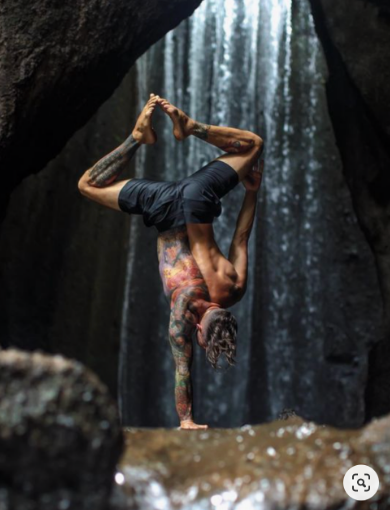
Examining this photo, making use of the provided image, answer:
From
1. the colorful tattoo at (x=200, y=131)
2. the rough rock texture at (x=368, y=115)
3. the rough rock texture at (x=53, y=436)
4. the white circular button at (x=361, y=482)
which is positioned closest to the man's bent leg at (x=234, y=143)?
the colorful tattoo at (x=200, y=131)

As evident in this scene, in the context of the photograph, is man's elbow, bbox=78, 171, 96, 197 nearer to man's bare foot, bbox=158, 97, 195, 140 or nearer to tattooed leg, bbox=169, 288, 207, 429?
man's bare foot, bbox=158, 97, 195, 140

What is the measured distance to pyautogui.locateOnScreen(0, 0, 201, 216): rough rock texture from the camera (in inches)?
192

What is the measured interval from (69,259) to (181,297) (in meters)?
4.02

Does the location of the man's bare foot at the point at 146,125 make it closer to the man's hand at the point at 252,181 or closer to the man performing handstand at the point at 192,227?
the man performing handstand at the point at 192,227

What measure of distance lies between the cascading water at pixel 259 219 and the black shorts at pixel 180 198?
455 centimetres

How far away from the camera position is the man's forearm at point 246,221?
4535mm

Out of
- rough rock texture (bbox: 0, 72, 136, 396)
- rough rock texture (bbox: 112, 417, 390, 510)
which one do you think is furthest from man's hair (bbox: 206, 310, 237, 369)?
rough rock texture (bbox: 0, 72, 136, 396)

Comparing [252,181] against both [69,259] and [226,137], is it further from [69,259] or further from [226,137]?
[69,259]

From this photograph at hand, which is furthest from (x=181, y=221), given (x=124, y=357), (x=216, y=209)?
(x=124, y=357)

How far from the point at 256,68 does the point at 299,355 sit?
339 centimetres

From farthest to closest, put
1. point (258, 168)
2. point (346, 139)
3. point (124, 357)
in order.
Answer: point (124, 357), point (346, 139), point (258, 168)

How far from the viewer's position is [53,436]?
2.08m

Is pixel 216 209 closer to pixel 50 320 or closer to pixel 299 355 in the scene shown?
pixel 50 320

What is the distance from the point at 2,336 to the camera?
692 cm
